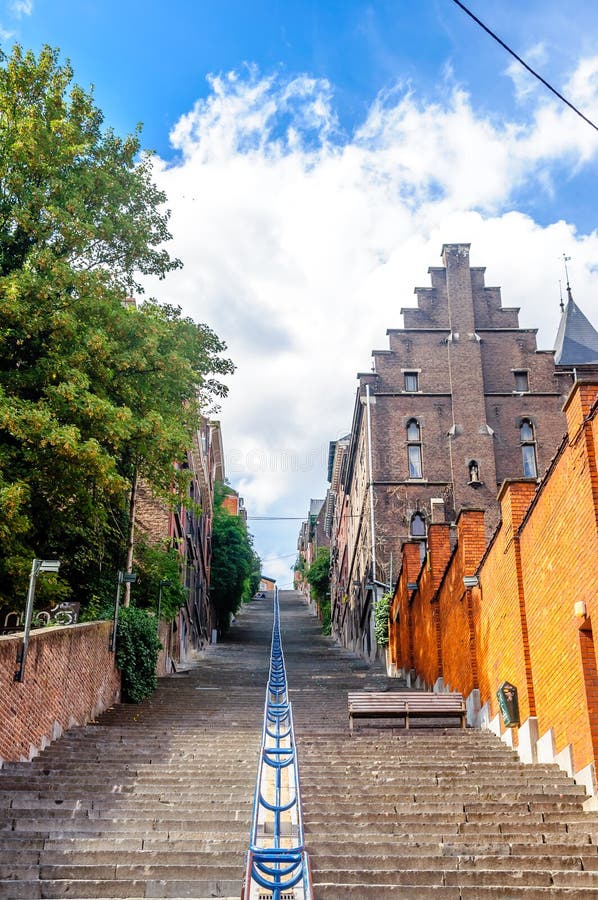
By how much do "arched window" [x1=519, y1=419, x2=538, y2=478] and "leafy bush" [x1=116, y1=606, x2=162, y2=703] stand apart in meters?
19.8

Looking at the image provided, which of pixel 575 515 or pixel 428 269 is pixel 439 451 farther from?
pixel 575 515

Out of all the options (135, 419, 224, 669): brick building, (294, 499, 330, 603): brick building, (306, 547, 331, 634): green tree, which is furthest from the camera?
(294, 499, 330, 603): brick building

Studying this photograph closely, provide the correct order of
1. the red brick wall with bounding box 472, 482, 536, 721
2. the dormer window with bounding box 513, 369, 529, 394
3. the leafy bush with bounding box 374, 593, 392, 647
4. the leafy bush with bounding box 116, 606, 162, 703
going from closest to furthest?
the red brick wall with bounding box 472, 482, 536, 721 < the leafy bush with bounding box 116, 606, 162, 703 < the leafy bush with bounding box 374, 593, 392, 647 < the dormer window with bounding box 513, 369, 529, 394

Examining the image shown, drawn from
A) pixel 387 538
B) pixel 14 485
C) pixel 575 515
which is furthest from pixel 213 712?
pixel 387 538

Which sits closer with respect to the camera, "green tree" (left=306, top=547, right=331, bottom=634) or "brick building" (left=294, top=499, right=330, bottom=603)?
"green tree" (left=306, top=547, right=331, bottom=634)

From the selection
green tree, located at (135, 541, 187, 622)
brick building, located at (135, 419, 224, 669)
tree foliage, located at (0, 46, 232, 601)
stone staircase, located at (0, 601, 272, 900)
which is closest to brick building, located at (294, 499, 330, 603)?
brick building, located at (135, 419, 224, 669)

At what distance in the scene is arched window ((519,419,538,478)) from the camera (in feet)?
111

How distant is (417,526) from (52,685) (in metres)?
22.1

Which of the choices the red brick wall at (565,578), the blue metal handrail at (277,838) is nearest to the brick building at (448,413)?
the blue metal handrail at (277,838)

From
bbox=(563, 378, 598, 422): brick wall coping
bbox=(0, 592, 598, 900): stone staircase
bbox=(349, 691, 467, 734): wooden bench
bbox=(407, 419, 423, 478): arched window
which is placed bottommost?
bbox=(0, 592, 598, 900): stone staircase

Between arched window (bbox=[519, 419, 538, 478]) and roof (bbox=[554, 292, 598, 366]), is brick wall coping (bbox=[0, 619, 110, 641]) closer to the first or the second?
arched window (bbox=[519, 419, 538, 478])

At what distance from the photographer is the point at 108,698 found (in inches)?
659

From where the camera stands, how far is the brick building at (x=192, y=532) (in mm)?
25264

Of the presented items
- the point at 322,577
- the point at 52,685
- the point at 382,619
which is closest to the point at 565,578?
the point at 52,685
